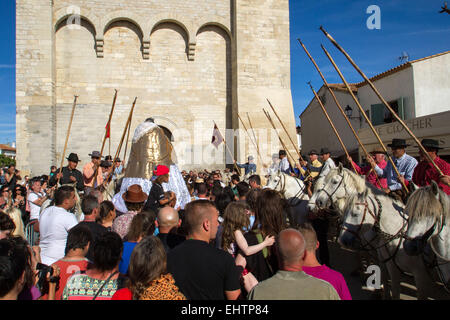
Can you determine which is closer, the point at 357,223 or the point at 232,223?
the point at 232,223

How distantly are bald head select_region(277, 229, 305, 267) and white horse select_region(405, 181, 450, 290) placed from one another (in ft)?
5.98

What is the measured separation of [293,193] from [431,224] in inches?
148

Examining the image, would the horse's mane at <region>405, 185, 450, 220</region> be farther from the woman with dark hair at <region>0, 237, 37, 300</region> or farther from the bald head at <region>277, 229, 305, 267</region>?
the woman with dark hair at <region>0, 237, 37, 300</region>

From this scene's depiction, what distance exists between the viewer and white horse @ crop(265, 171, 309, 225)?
6.36 metres

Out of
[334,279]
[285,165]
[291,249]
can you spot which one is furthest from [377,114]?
[291,249]

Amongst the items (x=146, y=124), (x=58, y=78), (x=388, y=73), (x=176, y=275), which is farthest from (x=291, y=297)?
(x=388, y=73)

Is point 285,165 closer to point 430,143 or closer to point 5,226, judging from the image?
point 430,143

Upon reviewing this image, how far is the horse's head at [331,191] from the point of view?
500 cm

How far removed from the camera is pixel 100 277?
7.32ft

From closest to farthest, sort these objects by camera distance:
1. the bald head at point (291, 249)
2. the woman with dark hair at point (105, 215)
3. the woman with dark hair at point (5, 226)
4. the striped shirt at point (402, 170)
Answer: the bald head at point (291, 249) < the woman with dark hair at point (5, 226) < the woman with dark hair at point (105, 215) < the striped shirt at point (402, 170)

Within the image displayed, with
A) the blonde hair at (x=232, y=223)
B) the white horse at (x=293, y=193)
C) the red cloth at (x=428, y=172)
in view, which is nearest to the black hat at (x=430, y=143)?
the red cloth at (x=428, y=172)

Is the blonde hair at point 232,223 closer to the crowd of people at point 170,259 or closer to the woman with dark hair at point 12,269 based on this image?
the crowd of people at point 170,259

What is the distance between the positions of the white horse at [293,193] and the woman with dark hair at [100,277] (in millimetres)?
4513

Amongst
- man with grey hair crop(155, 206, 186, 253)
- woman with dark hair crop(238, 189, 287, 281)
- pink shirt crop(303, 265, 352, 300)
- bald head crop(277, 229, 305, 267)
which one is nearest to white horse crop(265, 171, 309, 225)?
woman with dark hair crop(238, 189, 287, 281)
